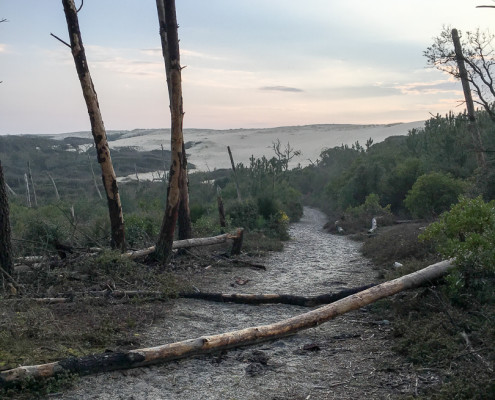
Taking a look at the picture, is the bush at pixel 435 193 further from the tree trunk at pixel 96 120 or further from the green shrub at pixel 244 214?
the tree trunk at pixel 96 120

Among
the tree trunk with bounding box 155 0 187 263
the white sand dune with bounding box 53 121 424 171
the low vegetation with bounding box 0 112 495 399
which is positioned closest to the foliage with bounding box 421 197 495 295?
the low vegetation with bounding box 0 112 495 399

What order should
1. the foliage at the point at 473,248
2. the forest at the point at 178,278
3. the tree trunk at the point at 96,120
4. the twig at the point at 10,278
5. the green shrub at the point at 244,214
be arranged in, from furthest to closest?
the green shrub at the point at 244,214
the tree trunk at the point at 96,120
the twig at the point at 10,278
the foliage at the point at 473,248
the forest at the point at 178,278

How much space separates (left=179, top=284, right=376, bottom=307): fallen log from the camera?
7836 mm

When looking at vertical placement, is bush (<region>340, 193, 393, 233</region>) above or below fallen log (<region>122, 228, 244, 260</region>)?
below

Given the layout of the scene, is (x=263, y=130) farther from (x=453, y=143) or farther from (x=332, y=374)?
(x=332, y=374)

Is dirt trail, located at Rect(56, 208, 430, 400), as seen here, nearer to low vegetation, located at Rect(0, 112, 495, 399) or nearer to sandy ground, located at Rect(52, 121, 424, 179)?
low vegetation, located at Rect(0, 112, 495, 399)

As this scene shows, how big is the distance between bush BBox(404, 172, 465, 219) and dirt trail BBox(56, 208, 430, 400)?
1326 cm

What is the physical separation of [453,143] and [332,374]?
69.3 ft

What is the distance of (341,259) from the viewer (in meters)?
13.9

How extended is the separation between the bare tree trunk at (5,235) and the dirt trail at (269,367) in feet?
7.90

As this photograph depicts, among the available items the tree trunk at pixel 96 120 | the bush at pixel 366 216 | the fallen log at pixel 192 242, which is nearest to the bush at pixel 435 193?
the bush at pixel 366 216

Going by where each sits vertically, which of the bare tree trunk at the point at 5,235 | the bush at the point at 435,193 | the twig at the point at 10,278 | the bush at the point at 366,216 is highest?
the bare tree trunk at the point at 5,235

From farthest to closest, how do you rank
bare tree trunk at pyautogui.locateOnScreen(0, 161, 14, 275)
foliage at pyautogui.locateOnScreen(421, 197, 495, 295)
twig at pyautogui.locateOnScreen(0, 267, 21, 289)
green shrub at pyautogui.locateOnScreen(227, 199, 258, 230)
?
green shrub at pyautogui.locateOnScreen(227, 199, 258, 230)
bare tree trunk at pyautogui.locateOnScreen(0, 161, 14, 275)
twig at pyautogui.locateOnScreen(0, 267, 21, 289)
foliage at pyautogui.locateOnScreen(421, 197, 495, 295)

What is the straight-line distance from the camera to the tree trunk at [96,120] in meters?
10.1
